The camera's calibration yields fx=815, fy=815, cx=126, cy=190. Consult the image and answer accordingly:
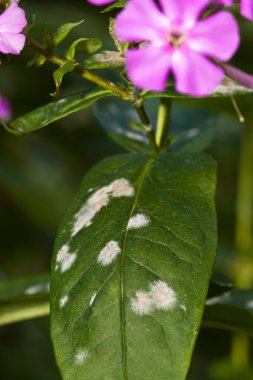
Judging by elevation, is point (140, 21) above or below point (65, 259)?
above

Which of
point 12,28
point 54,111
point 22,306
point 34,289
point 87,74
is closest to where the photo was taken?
point 12,28

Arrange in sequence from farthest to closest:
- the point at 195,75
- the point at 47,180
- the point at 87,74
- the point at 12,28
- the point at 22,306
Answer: the point at 47,180 → the point at 22,306 → the point at 87,74 → the point at 12,28 → the point at 195,75

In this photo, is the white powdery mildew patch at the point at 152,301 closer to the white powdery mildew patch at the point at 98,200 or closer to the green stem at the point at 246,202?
the white powdery mildew patch at the point at 98,200

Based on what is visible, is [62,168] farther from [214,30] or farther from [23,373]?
Result: [214,30]

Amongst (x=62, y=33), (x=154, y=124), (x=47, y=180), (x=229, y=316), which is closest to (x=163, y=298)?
(x=229, y=316)

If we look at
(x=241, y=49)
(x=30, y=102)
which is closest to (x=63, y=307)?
(x=30, y=102)

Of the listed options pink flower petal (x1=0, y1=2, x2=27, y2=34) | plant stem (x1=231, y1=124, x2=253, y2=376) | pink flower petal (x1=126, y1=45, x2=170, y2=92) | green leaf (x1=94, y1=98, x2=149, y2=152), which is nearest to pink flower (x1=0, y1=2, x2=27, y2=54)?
pink flower petal (x1=0, y1=2, x2=27, y2=34)

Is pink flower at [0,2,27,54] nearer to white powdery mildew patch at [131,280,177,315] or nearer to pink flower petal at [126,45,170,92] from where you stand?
pink flower petal at [126,45,170,92]

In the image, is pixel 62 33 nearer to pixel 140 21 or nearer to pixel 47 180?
pixel 140 21
